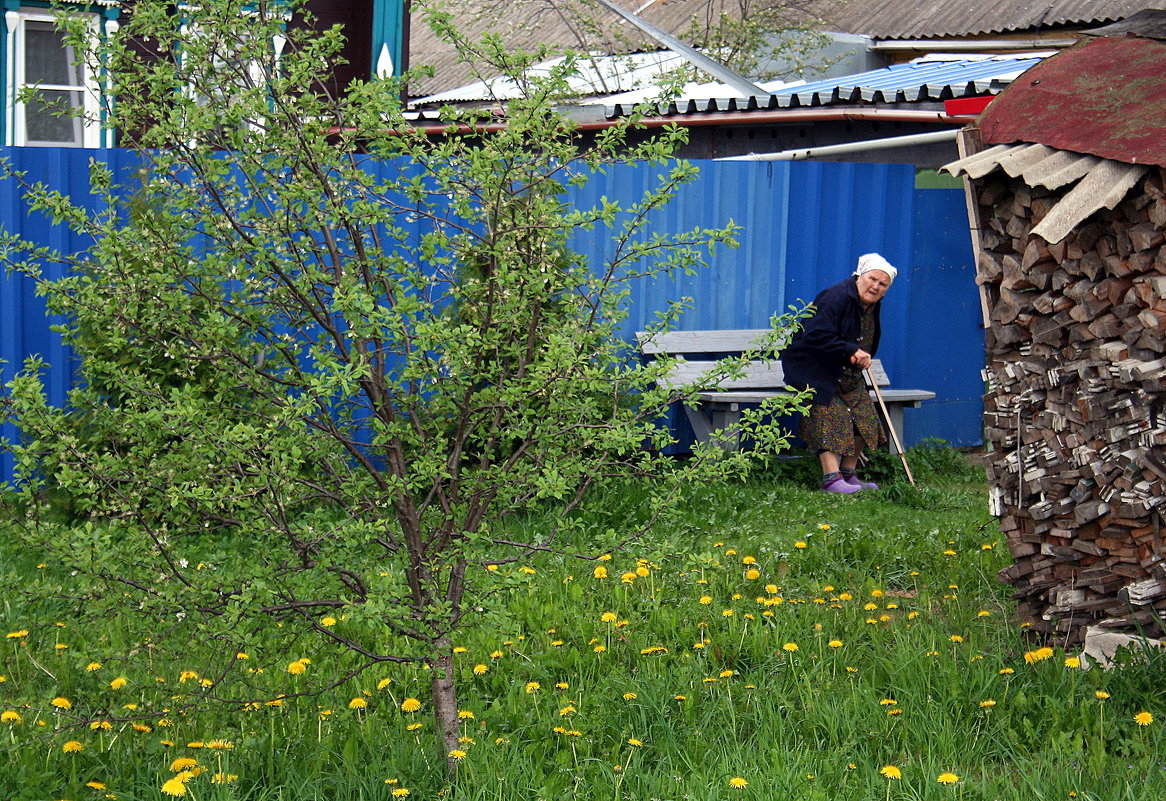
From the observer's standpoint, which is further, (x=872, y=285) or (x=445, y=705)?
(x=872, y=285)

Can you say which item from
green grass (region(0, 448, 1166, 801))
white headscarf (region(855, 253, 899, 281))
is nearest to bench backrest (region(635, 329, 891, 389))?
white headscarf (region(855, 253, 899, 281))

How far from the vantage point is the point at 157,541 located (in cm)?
304

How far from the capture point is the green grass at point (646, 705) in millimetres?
3256

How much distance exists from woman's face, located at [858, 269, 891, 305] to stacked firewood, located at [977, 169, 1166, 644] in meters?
3.23

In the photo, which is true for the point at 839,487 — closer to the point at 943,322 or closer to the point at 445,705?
the point at 943,322

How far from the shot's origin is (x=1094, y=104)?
425 cm

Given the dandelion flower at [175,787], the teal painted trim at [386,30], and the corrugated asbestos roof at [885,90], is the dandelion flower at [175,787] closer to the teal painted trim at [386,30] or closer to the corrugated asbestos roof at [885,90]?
the corrugated asbestos roof at [885,90]

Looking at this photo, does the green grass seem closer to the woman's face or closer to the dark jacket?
the dark jacket

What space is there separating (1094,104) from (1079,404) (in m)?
1.00

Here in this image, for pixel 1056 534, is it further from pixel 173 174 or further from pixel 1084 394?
pixel 173 174

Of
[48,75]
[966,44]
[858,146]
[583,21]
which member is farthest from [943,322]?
[583,21]

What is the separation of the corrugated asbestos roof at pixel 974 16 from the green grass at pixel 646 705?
13.5 meters

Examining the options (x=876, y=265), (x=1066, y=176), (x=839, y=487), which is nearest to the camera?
(x=1066, y=176)

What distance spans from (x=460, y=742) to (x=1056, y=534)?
2.20m
